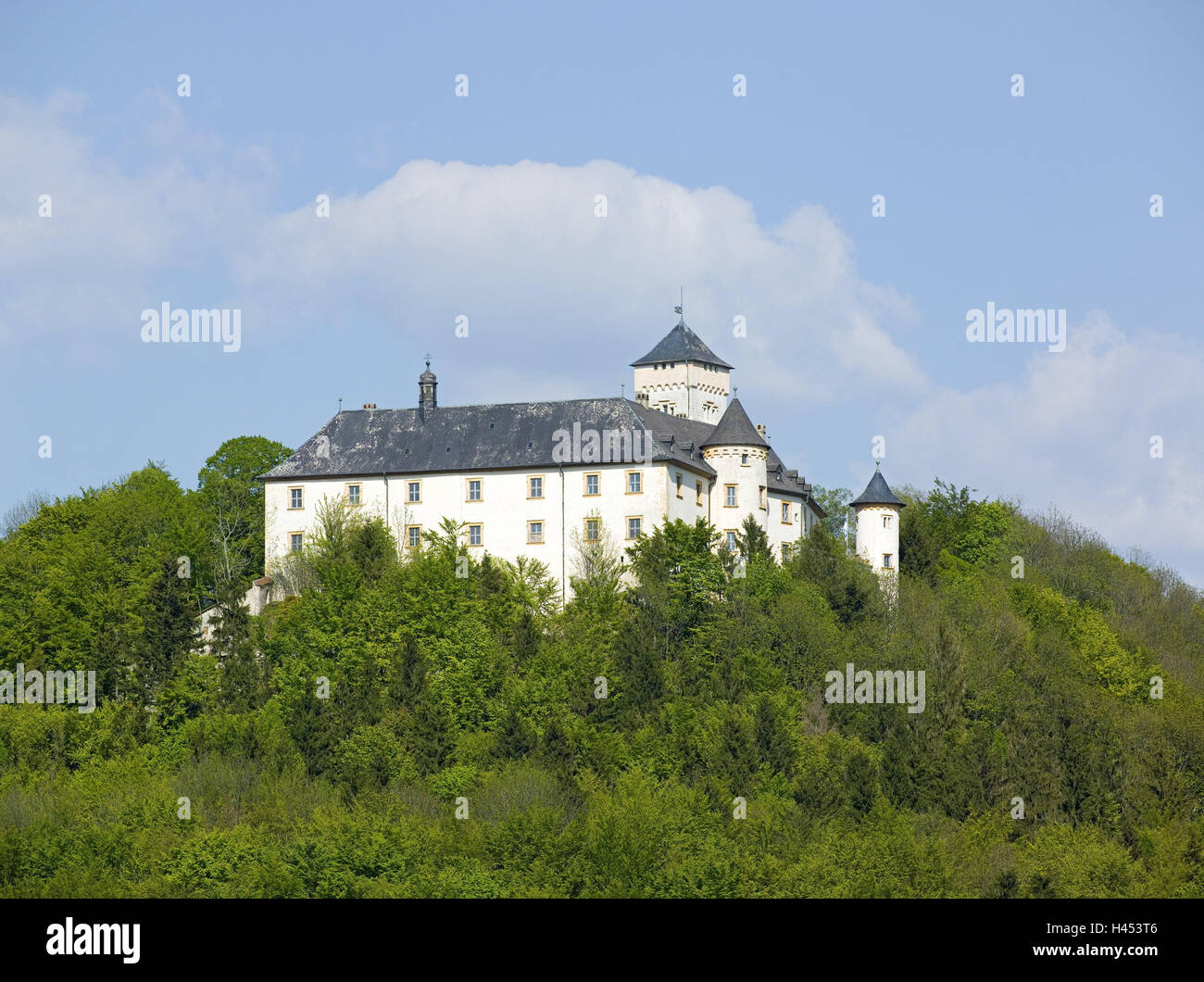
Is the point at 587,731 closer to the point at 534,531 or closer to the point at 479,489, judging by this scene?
the point at 534,531

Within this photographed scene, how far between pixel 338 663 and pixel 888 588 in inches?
889

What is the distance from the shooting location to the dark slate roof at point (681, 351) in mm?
96625

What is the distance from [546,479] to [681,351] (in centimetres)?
2289

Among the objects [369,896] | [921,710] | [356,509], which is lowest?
[369,896]

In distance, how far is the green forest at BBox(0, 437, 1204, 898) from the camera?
57.5 m

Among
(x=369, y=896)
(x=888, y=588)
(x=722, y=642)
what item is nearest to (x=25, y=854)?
(x=369, y=896)

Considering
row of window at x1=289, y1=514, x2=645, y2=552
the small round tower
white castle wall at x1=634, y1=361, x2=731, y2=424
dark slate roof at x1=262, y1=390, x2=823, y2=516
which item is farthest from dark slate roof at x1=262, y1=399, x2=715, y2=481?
white castle wall at x1=634, y1=361, x2=731, y2=424

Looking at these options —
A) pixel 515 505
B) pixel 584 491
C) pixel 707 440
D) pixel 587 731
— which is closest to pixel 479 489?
pixel 515 505

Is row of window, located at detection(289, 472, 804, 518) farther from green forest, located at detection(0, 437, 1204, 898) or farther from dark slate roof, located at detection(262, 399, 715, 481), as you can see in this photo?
green forest, located at detection(0, 437, 1204, 898)

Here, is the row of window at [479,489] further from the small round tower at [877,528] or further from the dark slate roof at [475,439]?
the small round tower at [877,528]

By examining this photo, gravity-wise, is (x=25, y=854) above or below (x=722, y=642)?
below
